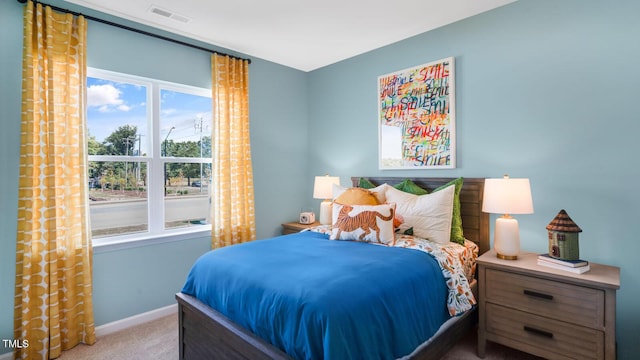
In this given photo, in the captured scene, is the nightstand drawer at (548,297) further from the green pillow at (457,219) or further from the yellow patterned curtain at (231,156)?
the yellow patterned curtain at (231,156)

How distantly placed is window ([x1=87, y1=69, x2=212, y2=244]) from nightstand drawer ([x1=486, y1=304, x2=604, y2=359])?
281cm

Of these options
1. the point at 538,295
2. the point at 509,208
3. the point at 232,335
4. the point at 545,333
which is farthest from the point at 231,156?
the point at 545,333

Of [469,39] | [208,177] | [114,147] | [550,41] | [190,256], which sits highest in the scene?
[469,39]

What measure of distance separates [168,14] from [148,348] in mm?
2737

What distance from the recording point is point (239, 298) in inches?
68.7

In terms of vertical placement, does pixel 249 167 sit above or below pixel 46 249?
above

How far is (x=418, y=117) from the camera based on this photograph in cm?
307

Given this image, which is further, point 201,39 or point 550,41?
point 201,39

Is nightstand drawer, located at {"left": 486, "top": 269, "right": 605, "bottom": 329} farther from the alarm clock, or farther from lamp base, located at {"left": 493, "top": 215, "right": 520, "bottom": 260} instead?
the alarm clock

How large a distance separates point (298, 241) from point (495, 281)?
142cm

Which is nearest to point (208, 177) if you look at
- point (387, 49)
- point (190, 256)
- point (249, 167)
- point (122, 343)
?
point (249, 167)

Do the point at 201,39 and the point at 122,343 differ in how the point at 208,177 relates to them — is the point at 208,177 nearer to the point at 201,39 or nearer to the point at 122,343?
the point at 201,39

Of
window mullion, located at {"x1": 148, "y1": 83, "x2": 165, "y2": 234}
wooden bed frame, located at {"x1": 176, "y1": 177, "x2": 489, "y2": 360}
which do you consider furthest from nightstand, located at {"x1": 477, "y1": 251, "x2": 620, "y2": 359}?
window mullion, located at {"x1": 148, "y1": 83, "x2": 165, "y2": 234}

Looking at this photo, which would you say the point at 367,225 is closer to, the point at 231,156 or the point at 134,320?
the point at 231,156
